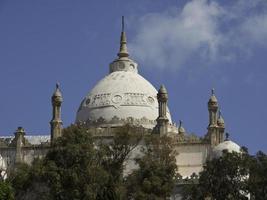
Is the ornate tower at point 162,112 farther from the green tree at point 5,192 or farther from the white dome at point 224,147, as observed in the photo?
the green tree at point 5,192

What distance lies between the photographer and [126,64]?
91562 mm

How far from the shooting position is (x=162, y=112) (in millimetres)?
83125

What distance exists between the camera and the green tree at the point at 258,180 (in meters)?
65.4

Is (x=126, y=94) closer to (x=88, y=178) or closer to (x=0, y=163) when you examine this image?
(x=0, y=163)

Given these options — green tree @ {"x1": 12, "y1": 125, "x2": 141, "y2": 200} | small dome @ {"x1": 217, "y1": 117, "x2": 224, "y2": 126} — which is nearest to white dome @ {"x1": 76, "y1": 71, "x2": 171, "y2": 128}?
small dome @ {"x1": 217, "y1": 117, "x2": 224, "y2": 126}

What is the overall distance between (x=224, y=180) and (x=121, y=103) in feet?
70.5

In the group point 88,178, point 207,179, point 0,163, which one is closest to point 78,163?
point 88,178

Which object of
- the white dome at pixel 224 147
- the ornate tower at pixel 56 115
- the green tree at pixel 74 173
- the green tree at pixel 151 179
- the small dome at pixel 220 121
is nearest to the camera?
the green tree at pixel 74 173

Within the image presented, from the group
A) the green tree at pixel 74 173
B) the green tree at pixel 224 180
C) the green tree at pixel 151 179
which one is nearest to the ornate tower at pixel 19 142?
the green tree at pixel 74 173

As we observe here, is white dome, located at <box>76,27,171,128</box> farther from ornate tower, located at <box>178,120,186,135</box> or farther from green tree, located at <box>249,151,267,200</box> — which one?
green tree, located at <box>249,151,267,200</box>

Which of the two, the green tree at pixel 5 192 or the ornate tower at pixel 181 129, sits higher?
the ornate tower at pixel 181 129

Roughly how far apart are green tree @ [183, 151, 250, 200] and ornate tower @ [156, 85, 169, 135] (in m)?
14.5

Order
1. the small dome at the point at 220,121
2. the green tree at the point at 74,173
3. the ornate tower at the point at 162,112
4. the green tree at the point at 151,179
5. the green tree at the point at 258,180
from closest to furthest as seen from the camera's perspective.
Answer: the green tree at the point at 258,180, the green tree at the point at 74,173, the green tree at the point at 151,179, the ornate tower at the point at 162,112, the small dome at the point at 220,121

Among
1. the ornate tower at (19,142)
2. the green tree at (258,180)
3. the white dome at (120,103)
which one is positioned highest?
the white dome at (120,103)
